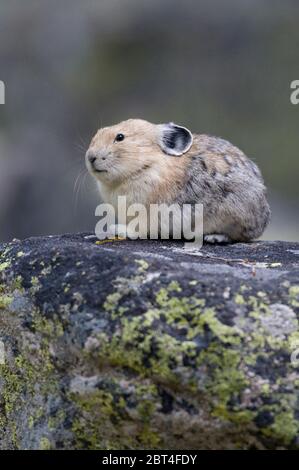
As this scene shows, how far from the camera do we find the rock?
443 cm

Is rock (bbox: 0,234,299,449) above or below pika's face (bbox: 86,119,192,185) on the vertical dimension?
below

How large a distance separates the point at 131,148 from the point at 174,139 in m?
0.59

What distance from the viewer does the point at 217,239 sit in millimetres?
7750

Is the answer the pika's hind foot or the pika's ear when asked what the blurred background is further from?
the pika's hind foot

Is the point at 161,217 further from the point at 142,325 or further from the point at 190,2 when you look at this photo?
the point at 190,2

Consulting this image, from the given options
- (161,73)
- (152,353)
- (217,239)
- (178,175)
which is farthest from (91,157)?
(161,73)

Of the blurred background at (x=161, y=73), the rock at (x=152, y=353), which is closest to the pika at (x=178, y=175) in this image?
the rock at (x=152, y=353)

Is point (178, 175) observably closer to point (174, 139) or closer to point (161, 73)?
point (174, 139)

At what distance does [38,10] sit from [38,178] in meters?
6.17

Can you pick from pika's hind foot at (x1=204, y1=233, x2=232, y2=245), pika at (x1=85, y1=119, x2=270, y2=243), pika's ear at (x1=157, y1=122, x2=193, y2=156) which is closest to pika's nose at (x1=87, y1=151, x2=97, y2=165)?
pika at (x1=85, y1=119, x2=270, y2=243)

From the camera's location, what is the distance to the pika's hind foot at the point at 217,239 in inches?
300

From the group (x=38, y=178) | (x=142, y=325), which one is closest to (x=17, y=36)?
(x=38, y=178)

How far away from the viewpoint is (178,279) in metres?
4.85

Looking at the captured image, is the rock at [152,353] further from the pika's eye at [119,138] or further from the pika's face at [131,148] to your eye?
Answer: the pika's eye at [119,138]
